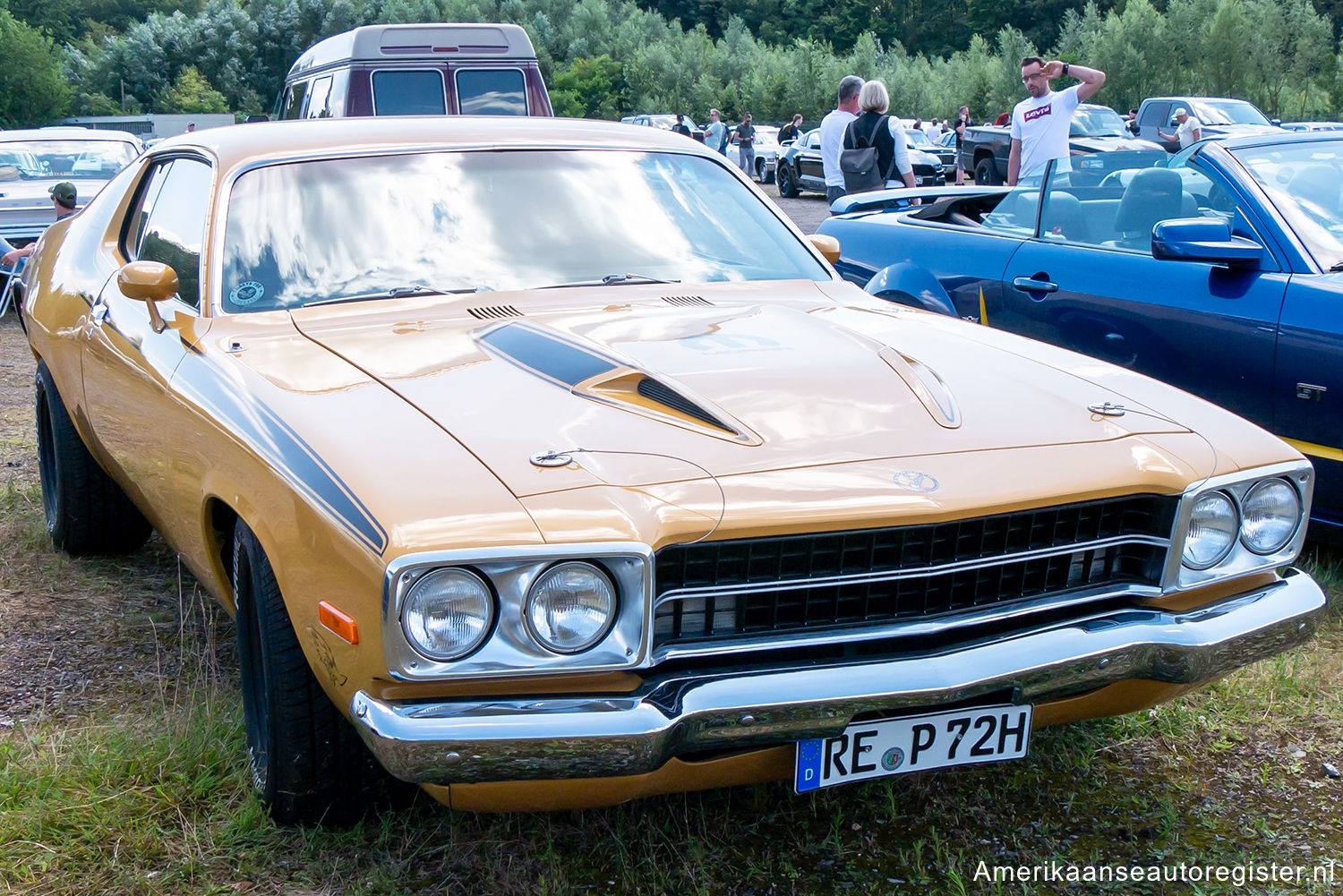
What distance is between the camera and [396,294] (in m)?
3.05

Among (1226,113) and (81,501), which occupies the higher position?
(1226,113)

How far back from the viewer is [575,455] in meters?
2.13

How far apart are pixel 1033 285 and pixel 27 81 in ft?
185

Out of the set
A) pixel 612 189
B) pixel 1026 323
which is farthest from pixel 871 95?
pixel 612 189

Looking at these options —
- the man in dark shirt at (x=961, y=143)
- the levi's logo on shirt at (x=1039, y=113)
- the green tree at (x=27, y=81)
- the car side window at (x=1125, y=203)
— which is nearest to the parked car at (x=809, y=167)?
the man in dark shirt at (x=961, y=143)

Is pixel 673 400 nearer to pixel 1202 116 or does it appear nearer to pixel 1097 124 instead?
pixel 1097 124

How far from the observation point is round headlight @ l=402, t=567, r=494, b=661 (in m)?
1.90

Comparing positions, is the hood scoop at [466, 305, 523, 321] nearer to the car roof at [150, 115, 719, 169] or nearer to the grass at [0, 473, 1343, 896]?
the car roof at [150, 115, 719, 169]

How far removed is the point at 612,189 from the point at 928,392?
1299 mm

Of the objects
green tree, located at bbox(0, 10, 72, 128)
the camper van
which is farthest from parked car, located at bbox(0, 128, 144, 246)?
green tree, located at bbox(0, 10, 72, 128)

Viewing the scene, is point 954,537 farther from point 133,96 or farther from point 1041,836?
point 133,96

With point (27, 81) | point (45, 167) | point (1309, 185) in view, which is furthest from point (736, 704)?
point (27, 81)

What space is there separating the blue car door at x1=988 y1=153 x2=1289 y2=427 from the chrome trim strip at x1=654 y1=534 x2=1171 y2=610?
1942mm

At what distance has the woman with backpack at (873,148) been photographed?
307 inches
